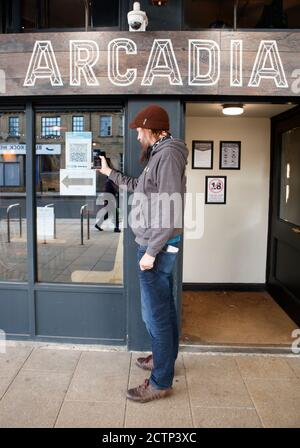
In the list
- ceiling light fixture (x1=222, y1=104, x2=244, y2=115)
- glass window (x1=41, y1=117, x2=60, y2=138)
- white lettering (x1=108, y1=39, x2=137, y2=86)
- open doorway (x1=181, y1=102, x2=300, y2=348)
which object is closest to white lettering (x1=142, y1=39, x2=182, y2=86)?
white lettering (x1=108, y1=39, x2=137, y2=86)

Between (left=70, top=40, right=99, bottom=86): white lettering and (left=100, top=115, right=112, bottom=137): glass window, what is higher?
(left=70, top=40, right=99, bottom=86): white lettering

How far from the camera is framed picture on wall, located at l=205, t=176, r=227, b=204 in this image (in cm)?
A: 532

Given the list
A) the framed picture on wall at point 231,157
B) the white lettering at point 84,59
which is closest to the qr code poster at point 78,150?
the white lettering at point 84,59

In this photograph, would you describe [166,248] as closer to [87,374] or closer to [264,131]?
[87,374]

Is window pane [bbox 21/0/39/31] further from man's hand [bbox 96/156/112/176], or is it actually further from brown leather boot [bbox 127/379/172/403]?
brown leather boot [bbox 127/379/172/403]

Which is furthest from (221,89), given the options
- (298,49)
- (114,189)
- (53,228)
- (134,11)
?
(53,228)

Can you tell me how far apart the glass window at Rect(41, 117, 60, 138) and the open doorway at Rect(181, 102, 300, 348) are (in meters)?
1.83

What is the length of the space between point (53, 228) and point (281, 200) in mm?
2725

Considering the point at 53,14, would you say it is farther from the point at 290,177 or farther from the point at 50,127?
the point at 290,177

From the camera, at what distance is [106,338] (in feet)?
12.3

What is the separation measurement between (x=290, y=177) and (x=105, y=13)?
8.51 feet

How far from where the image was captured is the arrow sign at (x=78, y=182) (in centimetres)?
376

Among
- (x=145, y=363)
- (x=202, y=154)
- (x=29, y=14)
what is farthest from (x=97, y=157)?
(x=202, y=154)

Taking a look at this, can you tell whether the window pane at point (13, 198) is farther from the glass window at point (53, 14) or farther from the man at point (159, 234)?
the man at point (159, 234)
